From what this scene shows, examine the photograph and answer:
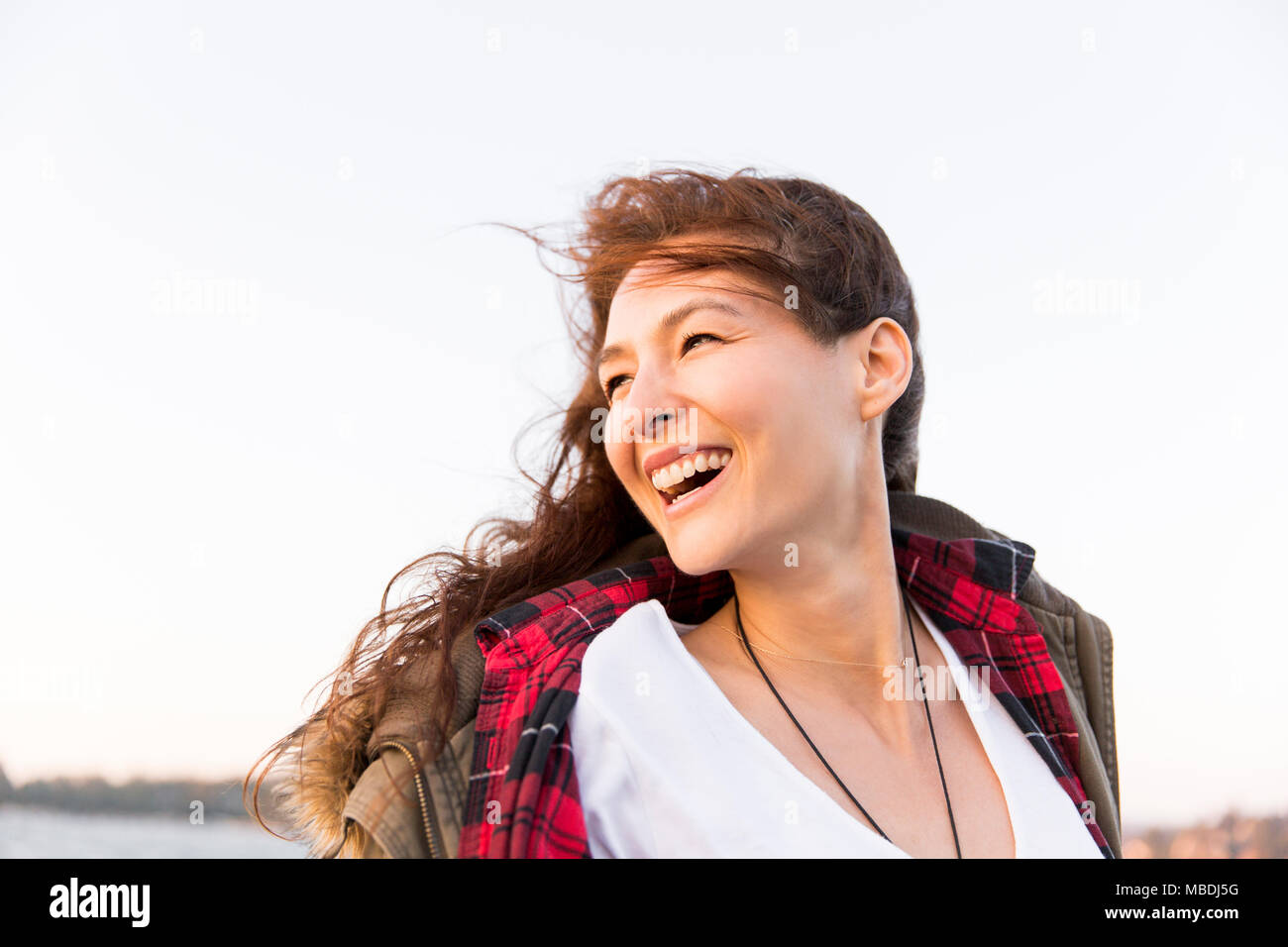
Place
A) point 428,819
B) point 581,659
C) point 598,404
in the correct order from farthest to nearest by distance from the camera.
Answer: point 598,404 < point 581,659 < point 428,819

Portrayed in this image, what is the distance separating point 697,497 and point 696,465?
0.07 metres

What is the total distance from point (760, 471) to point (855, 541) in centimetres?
41

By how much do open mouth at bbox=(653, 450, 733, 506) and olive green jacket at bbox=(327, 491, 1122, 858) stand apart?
0.37m

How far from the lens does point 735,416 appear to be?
2014mm

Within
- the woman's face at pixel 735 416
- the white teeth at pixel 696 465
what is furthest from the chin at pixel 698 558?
the white teeth at pixel 696 465

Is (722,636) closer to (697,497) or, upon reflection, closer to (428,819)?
(697,497)

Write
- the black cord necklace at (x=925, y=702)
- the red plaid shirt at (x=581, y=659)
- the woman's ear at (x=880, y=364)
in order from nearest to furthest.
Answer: the red plaid shirt at (x=581, y=659)
the black cord necklace at (x=925, y=702)
the woman's ear at (x=880, y=364)

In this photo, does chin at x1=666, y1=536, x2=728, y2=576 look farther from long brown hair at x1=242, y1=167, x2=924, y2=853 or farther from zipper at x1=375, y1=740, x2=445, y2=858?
zipper at x1=375, y1=740, x2=445, y2=858

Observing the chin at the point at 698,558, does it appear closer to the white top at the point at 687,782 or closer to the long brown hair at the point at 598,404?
the white top at the point at 687,782

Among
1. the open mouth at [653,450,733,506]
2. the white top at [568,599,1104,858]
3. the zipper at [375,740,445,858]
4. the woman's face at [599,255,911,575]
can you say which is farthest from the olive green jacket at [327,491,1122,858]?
the woman's face at [599,255,911,575]

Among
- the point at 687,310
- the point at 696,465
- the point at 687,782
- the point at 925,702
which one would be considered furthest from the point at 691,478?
the point at 925,702

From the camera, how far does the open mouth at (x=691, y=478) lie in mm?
2092

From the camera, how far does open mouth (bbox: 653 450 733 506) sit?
2092 mm
